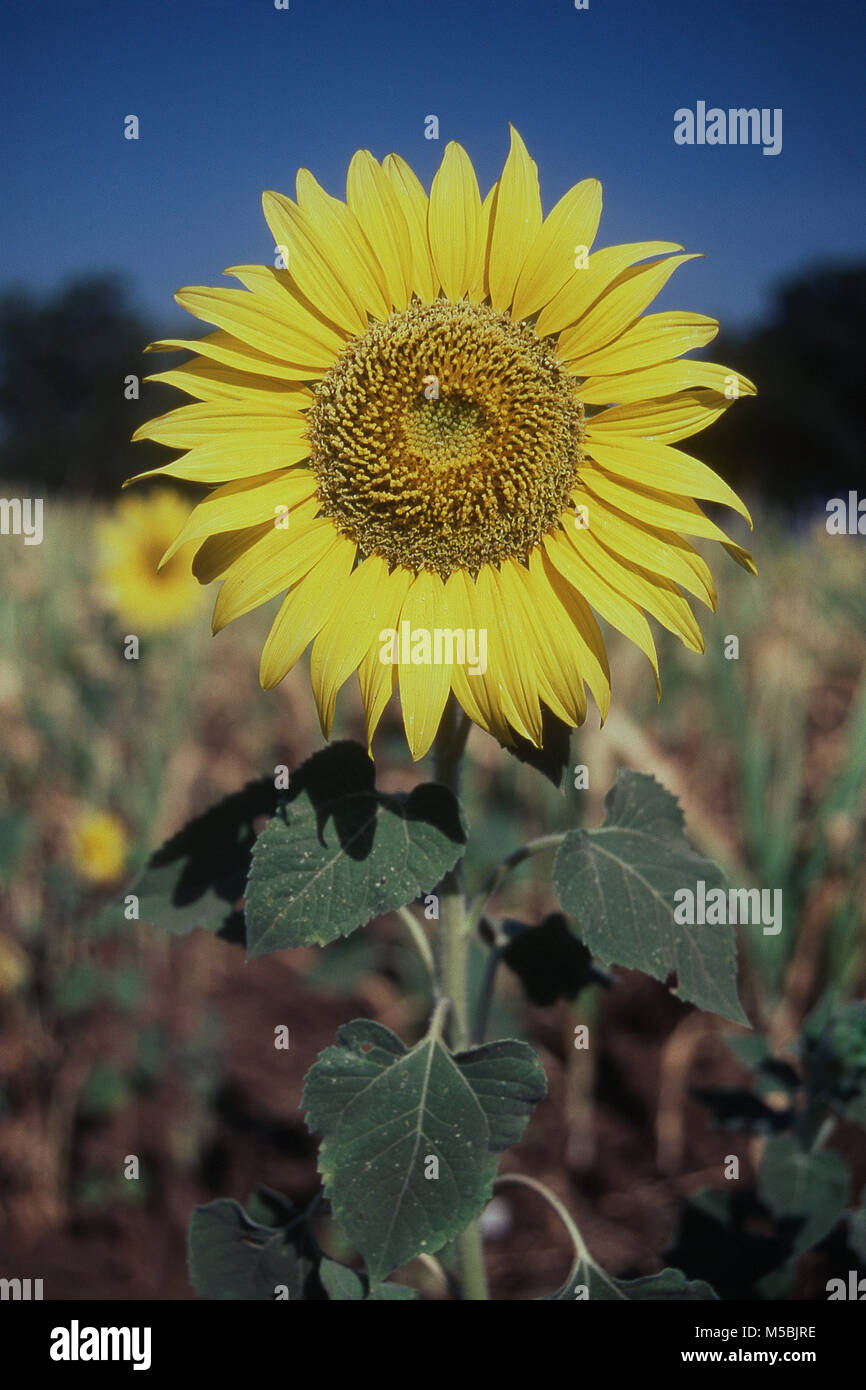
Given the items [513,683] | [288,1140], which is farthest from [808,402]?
A: [513,683]

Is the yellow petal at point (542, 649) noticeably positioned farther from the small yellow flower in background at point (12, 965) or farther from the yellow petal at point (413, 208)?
the small yellow flower in background at point (12, 965)

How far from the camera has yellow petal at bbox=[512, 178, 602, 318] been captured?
43.1 inches

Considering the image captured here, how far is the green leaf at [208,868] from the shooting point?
1355 millimetres

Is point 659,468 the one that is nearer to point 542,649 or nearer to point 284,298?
point 542,649

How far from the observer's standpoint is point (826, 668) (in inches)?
159

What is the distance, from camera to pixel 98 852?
9.29 feet

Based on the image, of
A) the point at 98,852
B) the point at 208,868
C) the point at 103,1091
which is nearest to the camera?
the point at 208,868

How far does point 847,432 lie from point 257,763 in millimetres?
17422

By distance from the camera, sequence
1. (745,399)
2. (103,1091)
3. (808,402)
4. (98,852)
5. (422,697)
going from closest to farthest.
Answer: (422,697) → (103,1091) → (98,852) → (808,402) → (745,399)

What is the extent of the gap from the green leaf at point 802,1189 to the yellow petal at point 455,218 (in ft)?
4.40

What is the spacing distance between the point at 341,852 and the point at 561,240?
2.27 feet

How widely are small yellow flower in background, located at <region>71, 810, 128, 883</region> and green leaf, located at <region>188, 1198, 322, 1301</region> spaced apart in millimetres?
1596

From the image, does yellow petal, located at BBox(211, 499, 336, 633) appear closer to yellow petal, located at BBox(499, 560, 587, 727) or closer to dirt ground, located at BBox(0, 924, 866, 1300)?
yellow petal, located at BBox(499, 560, 587, 727)
